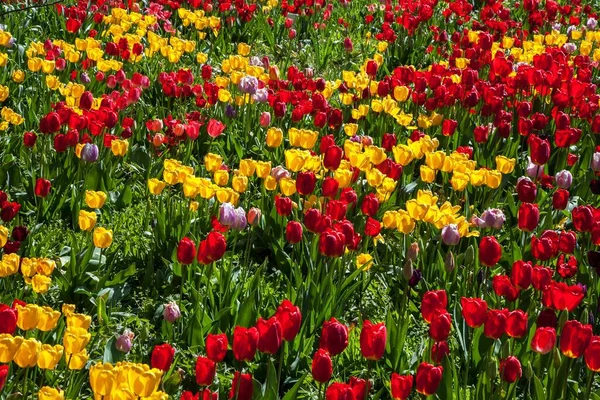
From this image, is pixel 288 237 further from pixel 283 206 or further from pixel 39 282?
pixel 39 282

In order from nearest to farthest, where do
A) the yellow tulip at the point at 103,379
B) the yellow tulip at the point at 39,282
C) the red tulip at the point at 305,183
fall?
the yellow tulip at the point at 103,379
the yellow tulip at the point at 39,282
the red tulip at the point at 305,183

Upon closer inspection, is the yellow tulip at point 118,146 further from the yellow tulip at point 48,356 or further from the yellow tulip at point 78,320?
the yellow tulip at point 48,356

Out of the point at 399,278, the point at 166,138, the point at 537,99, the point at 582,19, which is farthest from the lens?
the point at 582,19

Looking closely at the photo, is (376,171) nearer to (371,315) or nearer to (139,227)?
(371,315)

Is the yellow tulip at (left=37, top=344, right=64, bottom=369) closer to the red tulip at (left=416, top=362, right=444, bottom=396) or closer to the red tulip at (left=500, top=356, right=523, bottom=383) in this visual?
the red tulip at (left=416, top=362, right=444, bottom=396)

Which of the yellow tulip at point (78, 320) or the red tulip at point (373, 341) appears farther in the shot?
the yellow tulip at point (78, 320)

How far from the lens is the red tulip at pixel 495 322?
2506 mm

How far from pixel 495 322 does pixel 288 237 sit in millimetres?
925

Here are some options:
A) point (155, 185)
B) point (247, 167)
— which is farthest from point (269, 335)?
point (247, 167)

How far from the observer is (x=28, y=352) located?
2.25m

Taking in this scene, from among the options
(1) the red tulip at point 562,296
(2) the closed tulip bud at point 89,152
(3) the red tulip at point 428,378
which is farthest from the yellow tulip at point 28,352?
(2) the closed tulip bud at point 89,152

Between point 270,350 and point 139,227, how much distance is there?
6.05ft

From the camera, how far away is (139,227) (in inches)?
156

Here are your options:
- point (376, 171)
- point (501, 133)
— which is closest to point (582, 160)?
point (501, 133)
